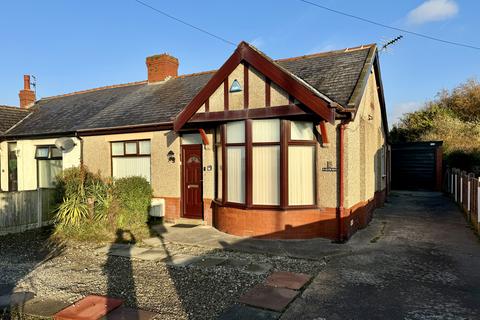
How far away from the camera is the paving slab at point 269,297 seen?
4.71m

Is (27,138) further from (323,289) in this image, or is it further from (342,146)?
(323,289)

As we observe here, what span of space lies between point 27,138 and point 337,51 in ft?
43.6

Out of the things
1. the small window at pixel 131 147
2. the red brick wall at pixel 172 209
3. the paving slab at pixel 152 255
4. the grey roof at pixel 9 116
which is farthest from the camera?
A: the grey roof at pixel 9 116

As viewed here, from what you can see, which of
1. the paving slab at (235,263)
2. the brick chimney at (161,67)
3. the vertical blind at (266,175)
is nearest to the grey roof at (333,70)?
the vertical blind at (266,175)

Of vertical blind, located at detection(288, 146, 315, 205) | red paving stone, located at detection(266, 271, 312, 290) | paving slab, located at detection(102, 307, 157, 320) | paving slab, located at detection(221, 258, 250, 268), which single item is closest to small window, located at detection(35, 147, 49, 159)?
vertical blind, located at detection(288, 146, 315, 205)

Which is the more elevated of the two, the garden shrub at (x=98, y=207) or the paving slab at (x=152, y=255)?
the garden shrub at (x=98, y=207)

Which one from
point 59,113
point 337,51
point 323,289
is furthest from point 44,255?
point 59,113

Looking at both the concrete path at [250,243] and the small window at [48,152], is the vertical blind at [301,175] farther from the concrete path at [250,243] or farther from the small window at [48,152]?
the small window at [48,152]

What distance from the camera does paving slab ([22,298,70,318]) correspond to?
183 inches

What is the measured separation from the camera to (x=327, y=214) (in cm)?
847

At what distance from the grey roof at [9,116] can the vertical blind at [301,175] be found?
14.9 metres

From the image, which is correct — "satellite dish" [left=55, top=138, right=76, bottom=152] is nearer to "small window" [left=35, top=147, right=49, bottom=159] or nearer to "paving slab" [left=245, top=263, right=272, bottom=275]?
"small window" [left=35, top=147, right=49, bottom=159]

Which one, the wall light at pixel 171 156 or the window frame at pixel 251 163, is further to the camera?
the wall light at pixel 171 156

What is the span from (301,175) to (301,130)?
1.09 meters
